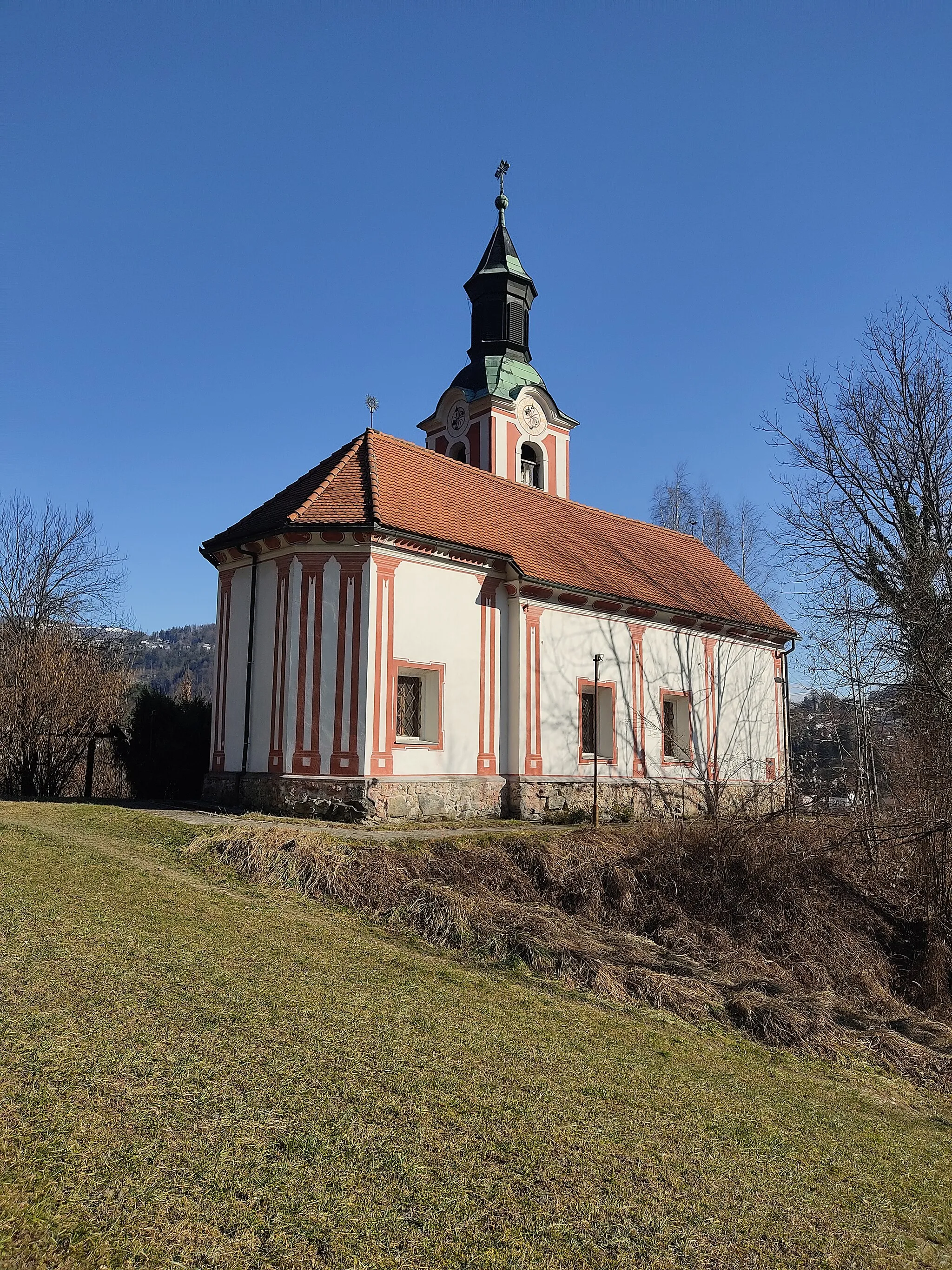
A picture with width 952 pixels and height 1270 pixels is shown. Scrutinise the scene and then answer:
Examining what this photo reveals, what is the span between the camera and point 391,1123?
422cm

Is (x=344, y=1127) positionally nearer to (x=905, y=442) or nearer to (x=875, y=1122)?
(x=875, y=1122)

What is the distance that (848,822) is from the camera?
42.5ft

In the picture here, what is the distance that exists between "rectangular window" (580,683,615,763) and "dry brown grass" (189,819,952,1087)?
4096mm

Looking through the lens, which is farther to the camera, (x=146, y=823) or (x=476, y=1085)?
(x=146, y=823)

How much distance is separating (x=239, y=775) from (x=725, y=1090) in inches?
434

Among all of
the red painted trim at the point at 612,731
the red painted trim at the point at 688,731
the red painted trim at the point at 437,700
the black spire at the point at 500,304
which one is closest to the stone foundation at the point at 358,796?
the red painted trim at the point at 437,700

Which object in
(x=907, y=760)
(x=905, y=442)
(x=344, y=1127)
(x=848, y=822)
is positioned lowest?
(x=344, y=1127)

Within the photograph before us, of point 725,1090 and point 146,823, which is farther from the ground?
point 146,823

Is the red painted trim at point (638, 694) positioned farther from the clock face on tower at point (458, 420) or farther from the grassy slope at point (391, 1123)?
the grassy slope at point (391, 1123)

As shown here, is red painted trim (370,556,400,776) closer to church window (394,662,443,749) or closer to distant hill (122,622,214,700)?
church window (394,662,443,749)

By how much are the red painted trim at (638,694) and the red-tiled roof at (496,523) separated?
843 mm

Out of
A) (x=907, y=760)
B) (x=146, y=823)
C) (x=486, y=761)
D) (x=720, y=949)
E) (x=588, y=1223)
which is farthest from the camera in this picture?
(x=486, y=761)

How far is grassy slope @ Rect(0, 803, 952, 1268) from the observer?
3299 millimetres

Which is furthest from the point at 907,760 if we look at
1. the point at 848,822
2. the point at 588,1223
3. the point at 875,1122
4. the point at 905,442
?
the point at 588,1223
